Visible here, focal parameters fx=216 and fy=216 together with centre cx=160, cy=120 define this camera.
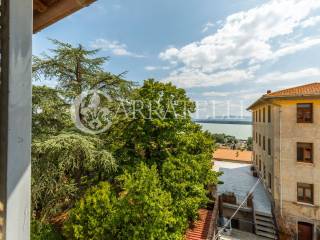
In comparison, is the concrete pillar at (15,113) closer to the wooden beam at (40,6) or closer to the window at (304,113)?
the wooden beam at (40,6)

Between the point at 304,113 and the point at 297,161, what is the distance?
9.49 ft

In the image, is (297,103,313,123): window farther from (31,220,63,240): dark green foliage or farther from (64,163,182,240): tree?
(31,220,63,240): dark green foliage

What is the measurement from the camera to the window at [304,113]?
40.7 ft

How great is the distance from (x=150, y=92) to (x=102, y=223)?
634cm

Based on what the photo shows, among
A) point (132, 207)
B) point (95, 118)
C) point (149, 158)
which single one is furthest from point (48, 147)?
point (149, 158)

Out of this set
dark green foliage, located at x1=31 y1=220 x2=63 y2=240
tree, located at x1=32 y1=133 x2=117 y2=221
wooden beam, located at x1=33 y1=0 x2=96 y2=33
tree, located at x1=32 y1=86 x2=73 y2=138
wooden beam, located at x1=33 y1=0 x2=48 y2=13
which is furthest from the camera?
tree, located at x1=32 y1=86 x2=73 y2=138

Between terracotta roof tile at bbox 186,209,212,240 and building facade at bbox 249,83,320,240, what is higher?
building facade at bbox 249,83,320,240

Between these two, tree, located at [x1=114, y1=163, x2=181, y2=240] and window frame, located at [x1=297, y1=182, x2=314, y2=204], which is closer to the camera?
tree, located at [x1=114, y1=163, x2=181, y2=240]

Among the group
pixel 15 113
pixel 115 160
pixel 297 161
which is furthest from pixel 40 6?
pixel 297 161

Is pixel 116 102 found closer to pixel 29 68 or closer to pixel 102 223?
pixel 102 223

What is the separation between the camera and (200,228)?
11.1 m

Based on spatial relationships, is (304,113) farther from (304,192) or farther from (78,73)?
(78,73)

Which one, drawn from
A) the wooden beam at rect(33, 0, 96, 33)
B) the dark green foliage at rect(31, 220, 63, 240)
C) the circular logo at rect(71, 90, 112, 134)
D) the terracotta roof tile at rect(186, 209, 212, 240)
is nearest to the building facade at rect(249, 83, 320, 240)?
the terracotta roof tile at rect(186, 209, 212, 240)

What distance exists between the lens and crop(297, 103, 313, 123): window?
1241 centimetres
